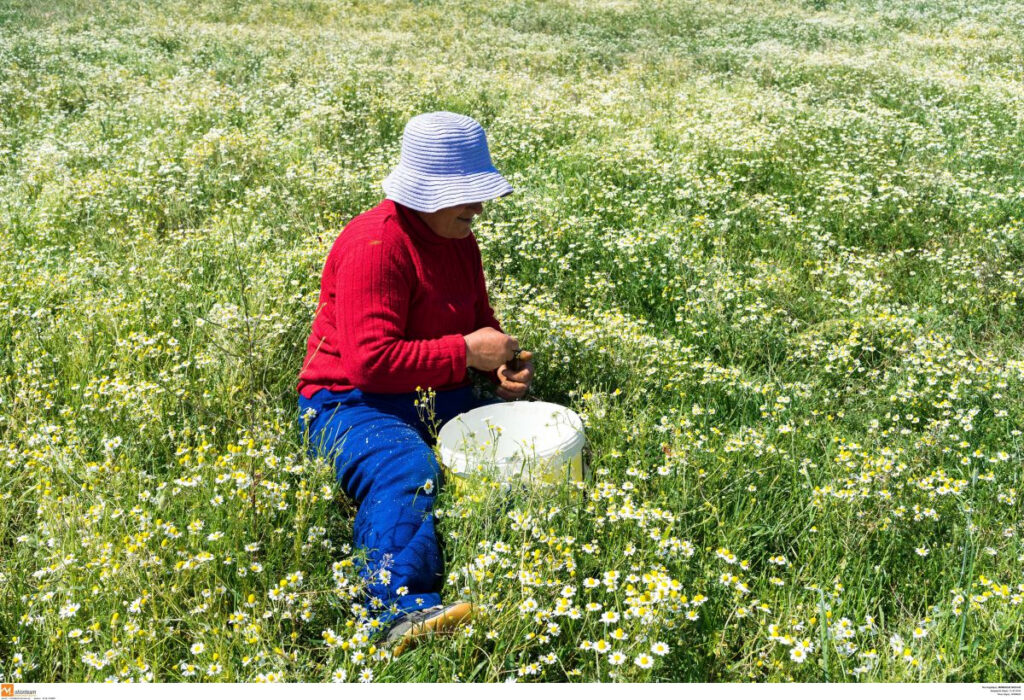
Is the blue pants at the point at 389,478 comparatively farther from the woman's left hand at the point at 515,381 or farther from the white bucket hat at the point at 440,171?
the white bucket hat at the point at 440,171

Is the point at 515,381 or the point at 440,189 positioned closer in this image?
the point at 440,189

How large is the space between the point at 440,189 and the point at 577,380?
1.14 meters

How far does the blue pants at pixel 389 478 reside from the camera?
2405 mm

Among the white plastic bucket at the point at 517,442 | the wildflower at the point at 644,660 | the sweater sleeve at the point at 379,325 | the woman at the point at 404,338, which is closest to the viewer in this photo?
the wildflower at the point at 644,660

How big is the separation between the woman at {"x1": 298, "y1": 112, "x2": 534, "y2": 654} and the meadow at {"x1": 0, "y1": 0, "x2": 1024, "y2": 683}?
153 mm

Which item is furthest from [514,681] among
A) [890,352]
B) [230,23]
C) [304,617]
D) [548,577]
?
[230,23]

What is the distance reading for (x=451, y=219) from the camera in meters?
3.03

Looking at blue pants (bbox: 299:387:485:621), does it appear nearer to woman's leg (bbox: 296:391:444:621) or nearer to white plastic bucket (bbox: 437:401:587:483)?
woman's leg (bbox: 296:391:444:621)

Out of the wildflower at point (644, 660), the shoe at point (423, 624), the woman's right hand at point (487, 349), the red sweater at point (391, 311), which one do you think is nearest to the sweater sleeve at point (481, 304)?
the red sweater at point (391, 311)

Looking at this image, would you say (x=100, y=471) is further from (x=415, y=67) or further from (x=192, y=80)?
(x=415, y=67)

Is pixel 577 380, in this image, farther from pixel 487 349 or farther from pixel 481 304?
pixel 487 349

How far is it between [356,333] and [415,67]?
771cm

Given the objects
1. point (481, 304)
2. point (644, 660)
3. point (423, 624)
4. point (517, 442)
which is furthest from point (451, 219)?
point (644, 660)

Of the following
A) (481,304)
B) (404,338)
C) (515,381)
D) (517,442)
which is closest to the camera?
(517,442)
